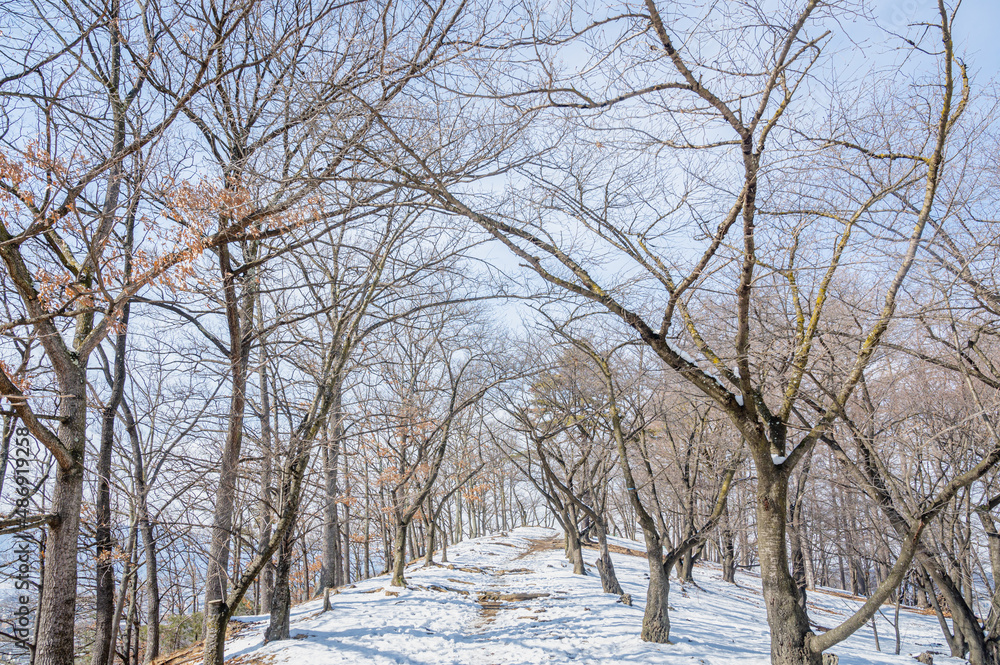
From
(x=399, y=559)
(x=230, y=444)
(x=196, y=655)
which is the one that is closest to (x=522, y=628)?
(x=399, y=559)

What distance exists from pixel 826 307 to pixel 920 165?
1468 mm

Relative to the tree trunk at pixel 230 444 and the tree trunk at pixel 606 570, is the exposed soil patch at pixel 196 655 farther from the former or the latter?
the tree trunk at pixel 606 570

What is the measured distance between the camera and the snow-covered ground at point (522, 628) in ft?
22.9

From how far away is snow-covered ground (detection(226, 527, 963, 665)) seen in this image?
22.9ft

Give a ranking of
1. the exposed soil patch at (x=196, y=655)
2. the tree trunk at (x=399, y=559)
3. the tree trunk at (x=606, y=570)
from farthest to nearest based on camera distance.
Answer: the tree trunk at (x=399, y=559) → the tree trunk at (x=606, y=570) → the exposed soil patch at (x=196, y=655)

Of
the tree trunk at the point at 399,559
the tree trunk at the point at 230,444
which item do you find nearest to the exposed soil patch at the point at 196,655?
the tree trunk at the point at 230,444

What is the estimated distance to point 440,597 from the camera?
10.6 metres

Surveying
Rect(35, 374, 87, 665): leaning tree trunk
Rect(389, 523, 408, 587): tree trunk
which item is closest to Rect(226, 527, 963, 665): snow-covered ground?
Rect(389, 523, 408, 587): tree trunk

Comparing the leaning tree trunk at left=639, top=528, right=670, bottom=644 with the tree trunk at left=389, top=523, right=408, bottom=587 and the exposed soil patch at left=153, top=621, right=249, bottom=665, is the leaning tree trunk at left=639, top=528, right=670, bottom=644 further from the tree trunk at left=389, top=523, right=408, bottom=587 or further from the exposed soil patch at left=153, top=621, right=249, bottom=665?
the tree trunk at left=389, top=523, right=408, bottom=587

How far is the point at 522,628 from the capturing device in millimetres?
8203

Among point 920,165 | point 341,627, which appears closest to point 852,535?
point 920,165

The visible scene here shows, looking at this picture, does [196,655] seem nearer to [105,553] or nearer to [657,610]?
[105,553]

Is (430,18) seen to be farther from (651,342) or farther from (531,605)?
(531,605)

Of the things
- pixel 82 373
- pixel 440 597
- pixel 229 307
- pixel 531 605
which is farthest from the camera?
pixel 440 597
